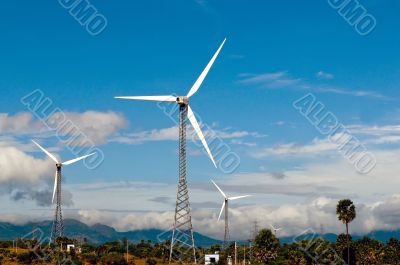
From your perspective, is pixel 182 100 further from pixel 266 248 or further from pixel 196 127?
pixel 266 248

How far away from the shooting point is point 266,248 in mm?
175875

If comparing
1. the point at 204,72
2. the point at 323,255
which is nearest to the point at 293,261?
the point at 323,255

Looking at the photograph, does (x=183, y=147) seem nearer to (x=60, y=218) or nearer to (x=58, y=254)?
(x=60, y=218)

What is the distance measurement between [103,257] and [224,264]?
120 ft

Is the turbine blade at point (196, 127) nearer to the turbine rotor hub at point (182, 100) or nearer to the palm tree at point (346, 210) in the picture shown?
the turbine rotor hub at point (182, 100)

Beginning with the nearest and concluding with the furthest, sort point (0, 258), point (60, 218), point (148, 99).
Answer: point (148, 99)
point (60, 218)
point (0, 258)

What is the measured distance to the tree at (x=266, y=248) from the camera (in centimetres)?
17400

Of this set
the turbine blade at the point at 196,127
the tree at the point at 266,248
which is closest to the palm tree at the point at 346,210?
the tree at the point at 266,248

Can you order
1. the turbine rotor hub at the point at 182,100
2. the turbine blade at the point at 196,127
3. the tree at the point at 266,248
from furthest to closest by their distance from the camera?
the tree at the point at 266,248 → the turbine rotor hub at the point at 182,100 → the turbine blade at the point at 196,127

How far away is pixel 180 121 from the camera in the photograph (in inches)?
4793

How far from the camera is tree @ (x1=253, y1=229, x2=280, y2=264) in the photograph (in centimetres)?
17400

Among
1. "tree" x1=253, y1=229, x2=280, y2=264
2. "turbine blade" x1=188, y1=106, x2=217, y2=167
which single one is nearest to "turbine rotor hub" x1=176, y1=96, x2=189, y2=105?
"turbine blade" x1=188, y1=106, x2=217, y2=167

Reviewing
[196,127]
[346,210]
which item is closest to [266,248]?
[346,210]

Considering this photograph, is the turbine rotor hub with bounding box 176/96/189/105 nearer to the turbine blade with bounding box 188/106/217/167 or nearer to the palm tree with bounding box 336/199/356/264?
the turbine blade with bounding box 188/106/217/167
